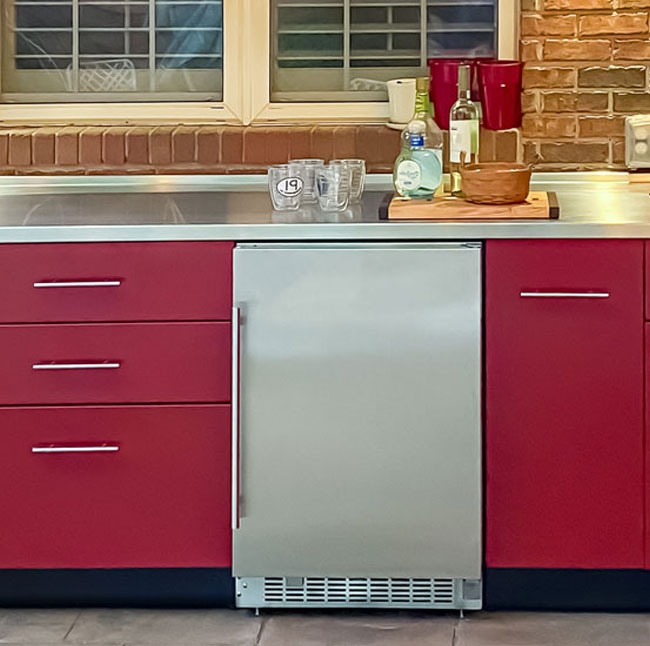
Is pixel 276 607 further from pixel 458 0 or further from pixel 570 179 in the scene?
pixel 458 0

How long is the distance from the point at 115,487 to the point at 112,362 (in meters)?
0.27

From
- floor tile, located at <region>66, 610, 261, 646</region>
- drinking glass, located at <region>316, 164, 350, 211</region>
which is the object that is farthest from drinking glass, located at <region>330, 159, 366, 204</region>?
floor tile, located at <region>66, 610, 261, 646</region>

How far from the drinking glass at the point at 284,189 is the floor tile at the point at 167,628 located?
0.91 m

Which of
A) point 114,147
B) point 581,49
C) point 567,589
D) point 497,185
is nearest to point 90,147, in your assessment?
point 114,147

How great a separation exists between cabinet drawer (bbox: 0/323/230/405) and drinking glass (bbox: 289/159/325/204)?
0.44 meters

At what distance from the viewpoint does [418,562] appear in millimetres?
3189

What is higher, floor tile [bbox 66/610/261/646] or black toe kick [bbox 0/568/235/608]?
black toe kick [bbox 0/568/235/608]

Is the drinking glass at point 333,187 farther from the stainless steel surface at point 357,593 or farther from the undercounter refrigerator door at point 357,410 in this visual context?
the stainless steel surface at point 357,593

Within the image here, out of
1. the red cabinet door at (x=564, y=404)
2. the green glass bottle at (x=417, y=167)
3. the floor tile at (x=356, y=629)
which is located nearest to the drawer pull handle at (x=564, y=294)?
the red cabinet door at (x=564, y=404)

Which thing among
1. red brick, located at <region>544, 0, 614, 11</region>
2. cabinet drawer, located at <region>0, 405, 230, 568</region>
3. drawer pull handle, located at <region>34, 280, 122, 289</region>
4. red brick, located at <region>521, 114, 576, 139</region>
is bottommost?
cabinet drawer, located at <region>0, 405, 230, 568</region>

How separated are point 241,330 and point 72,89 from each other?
118 centimetres

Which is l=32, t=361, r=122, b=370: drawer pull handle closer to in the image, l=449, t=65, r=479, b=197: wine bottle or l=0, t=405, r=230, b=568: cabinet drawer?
l=0, t=405, r=230, b=568: cabinet drawer

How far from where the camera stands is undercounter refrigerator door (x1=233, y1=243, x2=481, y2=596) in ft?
10.2

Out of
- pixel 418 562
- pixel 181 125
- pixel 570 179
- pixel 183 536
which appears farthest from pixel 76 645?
pixel 570 179
